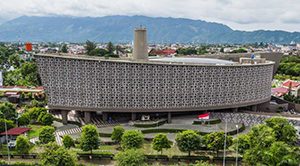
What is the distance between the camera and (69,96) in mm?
50031

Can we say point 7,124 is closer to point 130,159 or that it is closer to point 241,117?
point 130,159

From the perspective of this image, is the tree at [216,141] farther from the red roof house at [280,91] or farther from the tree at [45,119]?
the red roof house at [280,91]

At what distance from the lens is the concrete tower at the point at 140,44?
55406 mm

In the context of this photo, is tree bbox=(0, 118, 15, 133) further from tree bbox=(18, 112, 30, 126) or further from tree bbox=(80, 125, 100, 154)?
tree bbox=(80, 125, 100, 154)

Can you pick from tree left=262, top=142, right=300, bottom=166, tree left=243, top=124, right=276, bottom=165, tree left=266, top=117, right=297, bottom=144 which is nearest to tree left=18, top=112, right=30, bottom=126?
tree left=243, top=124, right=276, bottom=165

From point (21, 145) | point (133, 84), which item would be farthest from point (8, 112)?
point (133, 84)

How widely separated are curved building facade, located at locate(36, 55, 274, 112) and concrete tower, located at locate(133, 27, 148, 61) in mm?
7424

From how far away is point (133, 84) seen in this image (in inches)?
1914

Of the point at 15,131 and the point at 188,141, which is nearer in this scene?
the point at 188,141

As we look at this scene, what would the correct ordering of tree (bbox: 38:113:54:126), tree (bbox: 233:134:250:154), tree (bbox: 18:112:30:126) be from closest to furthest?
tree (bbox: 233:134:250:154) → tree (bbox: 38:113:54:126) → tree (bbox: 18:112:30:126)

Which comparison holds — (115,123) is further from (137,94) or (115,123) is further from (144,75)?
(144,75)

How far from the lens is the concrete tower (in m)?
55.4

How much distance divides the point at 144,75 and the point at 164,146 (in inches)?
586

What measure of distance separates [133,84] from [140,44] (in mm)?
10339
